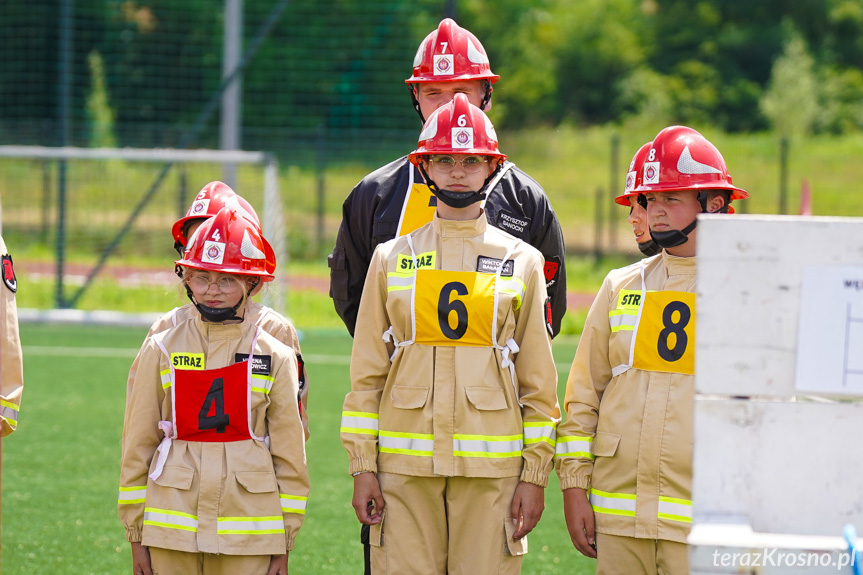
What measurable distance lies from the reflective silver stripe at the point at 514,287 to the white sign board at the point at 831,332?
4.94ft

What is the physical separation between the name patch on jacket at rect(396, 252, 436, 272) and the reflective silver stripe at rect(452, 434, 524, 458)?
610 mm

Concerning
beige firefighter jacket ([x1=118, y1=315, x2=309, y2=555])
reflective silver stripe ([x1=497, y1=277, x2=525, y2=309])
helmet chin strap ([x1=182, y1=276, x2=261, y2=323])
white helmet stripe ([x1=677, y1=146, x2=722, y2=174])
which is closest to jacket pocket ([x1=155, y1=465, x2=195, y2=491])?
beige firefighter jacket ([x1=118, y1=315, x2=309, y2=555])

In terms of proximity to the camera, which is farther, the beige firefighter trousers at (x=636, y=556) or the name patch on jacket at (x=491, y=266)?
the name patch on jacket at (x=491, y=266)

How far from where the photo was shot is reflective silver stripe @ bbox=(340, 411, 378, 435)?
371cm

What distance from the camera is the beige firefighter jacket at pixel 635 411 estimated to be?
11.9 feet

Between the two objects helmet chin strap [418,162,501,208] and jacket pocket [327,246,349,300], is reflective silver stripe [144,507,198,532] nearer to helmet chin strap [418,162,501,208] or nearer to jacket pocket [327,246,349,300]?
jacket pocket [327,246,349,300]

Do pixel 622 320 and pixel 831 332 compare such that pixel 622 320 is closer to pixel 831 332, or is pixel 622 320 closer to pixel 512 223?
pixel 512 223

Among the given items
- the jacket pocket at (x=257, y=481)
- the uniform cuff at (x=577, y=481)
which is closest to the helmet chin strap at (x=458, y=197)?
the uniform cuff at (x=577, y=481)

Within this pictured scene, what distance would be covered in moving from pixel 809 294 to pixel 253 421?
2165 mm

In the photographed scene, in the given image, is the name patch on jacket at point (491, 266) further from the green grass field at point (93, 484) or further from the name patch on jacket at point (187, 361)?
the green grass field at point (93, 484)

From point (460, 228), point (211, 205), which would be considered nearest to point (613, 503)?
point (460, 228)

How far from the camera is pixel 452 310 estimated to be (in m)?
3.68

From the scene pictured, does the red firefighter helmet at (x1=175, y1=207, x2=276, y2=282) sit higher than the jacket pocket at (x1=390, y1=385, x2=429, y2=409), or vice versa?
the red firefighter helmet at (x1=175, y1=207, x2=276, y2=282)

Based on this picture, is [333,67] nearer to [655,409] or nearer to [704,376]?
[655,409]
